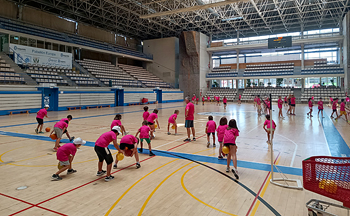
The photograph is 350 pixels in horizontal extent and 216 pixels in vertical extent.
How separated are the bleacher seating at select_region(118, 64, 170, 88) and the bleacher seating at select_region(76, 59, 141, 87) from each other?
71.1 inches

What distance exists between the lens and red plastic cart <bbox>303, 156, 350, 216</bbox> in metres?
3.26

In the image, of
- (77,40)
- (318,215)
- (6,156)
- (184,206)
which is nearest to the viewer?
(318,215)

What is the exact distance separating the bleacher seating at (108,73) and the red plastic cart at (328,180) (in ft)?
96.6

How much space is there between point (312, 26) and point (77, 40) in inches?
1570

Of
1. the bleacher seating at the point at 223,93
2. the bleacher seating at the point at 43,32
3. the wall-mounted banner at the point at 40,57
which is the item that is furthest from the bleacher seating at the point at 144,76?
the wall-mounted banner at the point at 40,57

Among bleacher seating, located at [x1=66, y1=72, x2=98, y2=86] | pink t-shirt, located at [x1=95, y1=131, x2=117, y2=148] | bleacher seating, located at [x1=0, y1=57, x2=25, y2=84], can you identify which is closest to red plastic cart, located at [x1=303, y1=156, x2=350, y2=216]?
pink t-shirt, located at [x1=95, y1=131, x2=117, y2=148]

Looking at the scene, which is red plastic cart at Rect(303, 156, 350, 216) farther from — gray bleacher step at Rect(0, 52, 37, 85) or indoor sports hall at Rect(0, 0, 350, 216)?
gray bleacher step at Rect(0, 52, 37, 85)

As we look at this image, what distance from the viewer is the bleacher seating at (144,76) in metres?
39.2

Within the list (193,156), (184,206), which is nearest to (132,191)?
(184,206)

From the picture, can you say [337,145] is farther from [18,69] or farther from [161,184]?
[18,69]

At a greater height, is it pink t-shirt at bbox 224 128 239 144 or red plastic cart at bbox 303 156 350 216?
pink t-shirt at bbox 224 128 239 144

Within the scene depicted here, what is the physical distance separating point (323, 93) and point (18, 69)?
4135 centimetres

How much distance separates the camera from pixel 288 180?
16.9ft

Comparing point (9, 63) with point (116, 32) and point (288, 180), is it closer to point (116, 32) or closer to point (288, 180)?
point (116, 32)
